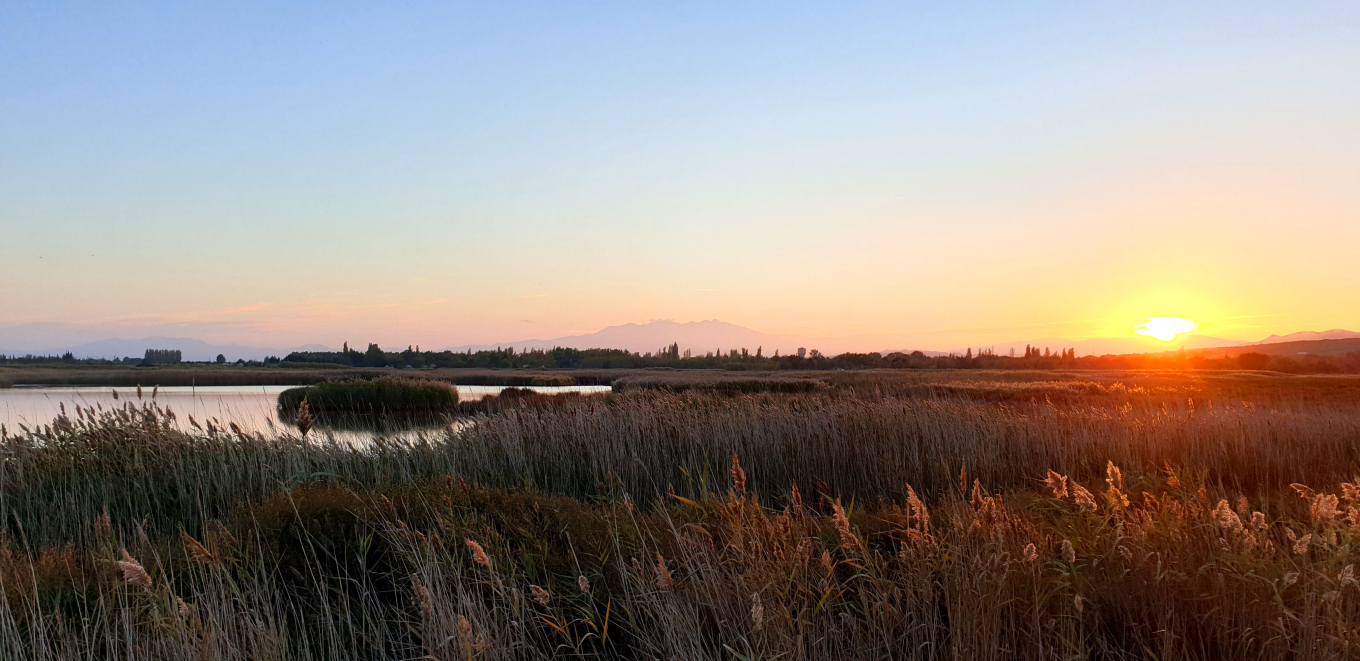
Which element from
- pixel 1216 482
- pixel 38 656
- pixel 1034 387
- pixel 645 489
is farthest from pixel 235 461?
pixel 1034 387

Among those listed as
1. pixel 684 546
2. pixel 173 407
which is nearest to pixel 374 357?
pixel 173 407

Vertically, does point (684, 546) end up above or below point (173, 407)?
above

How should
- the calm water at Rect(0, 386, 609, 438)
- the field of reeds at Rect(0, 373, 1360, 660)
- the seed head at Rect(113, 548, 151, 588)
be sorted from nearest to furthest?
the seed head at Rect(113, 548, 151, 588) < the field of reeds at Rect(0, 373, 1360, 660) < the calm water at Rect(0, 386, 609, 438)

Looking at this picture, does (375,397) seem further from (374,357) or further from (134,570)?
(374,357)

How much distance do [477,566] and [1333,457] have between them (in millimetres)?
11922

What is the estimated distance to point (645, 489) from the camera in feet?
31.7

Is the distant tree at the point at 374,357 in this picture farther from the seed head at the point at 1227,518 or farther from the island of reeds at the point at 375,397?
the seed head at the point at 1227,518

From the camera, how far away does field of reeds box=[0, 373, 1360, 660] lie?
3.41 meters

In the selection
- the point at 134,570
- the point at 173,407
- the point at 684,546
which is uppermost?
the point at 134,570

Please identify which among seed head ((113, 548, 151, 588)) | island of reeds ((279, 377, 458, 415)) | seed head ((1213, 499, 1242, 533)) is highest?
seed head ((113, 548, 151, 588))

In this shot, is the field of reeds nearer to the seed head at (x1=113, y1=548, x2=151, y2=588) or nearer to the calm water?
the seed head at (x1=113, y1=548, x2=151, y2=588)

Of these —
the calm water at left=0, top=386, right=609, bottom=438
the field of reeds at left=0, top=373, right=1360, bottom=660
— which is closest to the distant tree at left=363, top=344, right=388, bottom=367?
the calm water at left=0, top=386, right=609, bottom=438

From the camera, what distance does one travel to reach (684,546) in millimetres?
4246

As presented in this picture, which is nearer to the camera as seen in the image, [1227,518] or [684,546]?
[1227,518]
